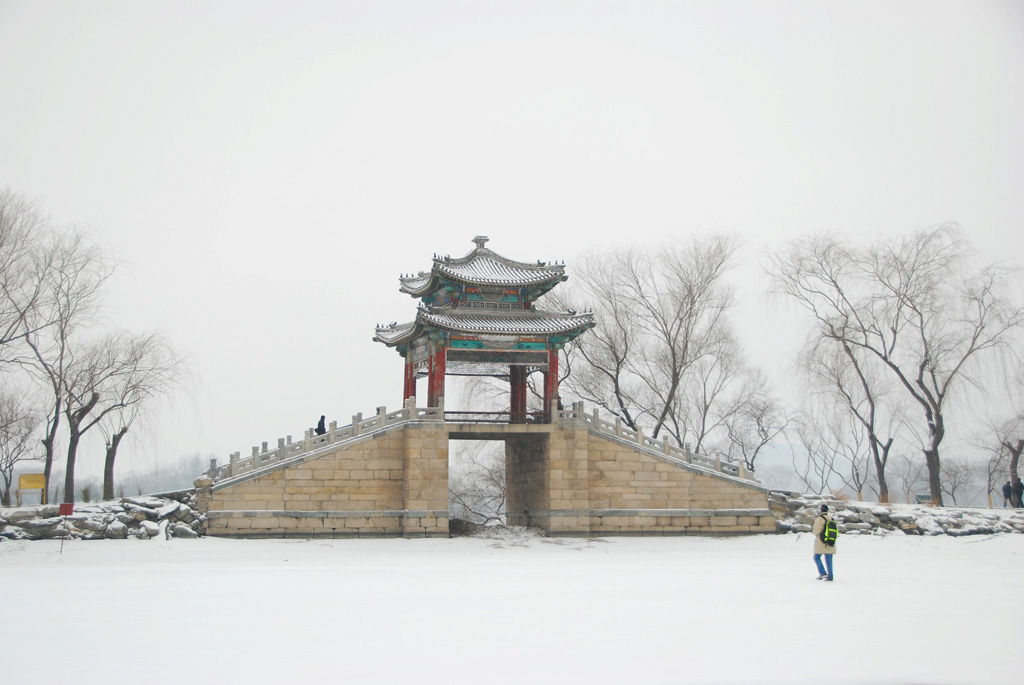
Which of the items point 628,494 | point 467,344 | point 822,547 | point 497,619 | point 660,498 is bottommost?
point 497,619

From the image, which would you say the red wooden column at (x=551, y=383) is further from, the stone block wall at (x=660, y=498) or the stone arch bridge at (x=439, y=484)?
the stone block wall at (x=660, y=498)

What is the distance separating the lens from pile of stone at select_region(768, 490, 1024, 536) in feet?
82.8

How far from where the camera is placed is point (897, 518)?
84.8 feet

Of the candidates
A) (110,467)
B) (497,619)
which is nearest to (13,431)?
(110,467)

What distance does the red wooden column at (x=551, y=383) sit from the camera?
2641 centimetres

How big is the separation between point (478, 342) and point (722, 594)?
1329 cm

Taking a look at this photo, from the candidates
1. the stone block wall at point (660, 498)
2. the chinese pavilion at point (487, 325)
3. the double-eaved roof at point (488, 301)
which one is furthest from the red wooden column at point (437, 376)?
the stone block wall at point (660, 498)

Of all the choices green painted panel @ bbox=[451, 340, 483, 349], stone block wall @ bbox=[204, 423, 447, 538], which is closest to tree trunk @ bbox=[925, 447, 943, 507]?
green painted panel @ bbox=[451, 340, 483, 349]

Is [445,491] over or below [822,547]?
over

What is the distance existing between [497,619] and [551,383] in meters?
15.4

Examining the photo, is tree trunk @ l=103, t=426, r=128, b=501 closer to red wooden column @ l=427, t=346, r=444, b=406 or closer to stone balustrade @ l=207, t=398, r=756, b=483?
stone balustrade @ l=207, t=398, r=756, b=483

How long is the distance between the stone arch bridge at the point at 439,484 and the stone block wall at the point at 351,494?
0.03 m

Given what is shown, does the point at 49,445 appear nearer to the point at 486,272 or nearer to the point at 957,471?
the point at 486,272

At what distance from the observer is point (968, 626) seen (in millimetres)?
11148
